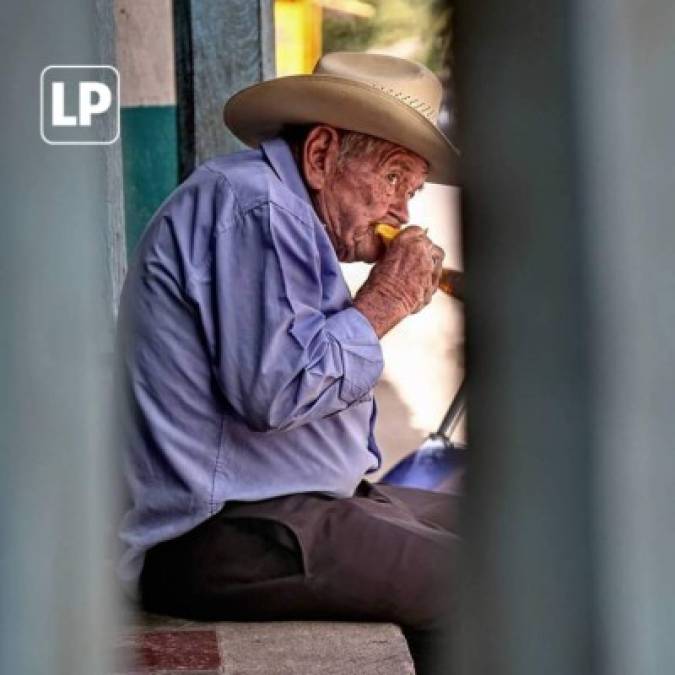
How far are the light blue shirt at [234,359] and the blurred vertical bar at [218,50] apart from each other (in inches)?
48.3

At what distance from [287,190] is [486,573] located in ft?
5.65

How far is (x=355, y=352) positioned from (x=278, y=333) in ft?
0.48

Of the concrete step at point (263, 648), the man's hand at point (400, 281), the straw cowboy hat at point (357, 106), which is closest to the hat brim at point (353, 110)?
the straw cowboy hat at point (357, 106)

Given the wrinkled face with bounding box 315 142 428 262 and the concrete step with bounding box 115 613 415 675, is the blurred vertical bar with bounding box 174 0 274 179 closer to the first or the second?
the wrinkled face with bounding box 315 142 428 262

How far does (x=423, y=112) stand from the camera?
2.95 meters

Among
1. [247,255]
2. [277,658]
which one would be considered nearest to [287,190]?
[247,255]

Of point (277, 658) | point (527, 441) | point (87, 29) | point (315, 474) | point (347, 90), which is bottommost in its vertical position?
point (277, 658)

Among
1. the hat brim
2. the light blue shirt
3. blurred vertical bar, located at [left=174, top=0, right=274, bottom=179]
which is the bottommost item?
the light blue shirt

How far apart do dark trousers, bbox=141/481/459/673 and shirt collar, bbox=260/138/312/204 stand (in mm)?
494

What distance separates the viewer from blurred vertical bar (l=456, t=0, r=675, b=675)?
33.7 inches

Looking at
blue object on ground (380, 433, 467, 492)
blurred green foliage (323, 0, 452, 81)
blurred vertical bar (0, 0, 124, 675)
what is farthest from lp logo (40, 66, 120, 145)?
blurred green foliage (323, 0, 452, 81)

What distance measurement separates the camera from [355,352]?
8.21 ft

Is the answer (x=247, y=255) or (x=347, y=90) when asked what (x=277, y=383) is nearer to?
(x=247, y=255)

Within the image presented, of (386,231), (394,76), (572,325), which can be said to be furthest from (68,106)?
(394,76)
